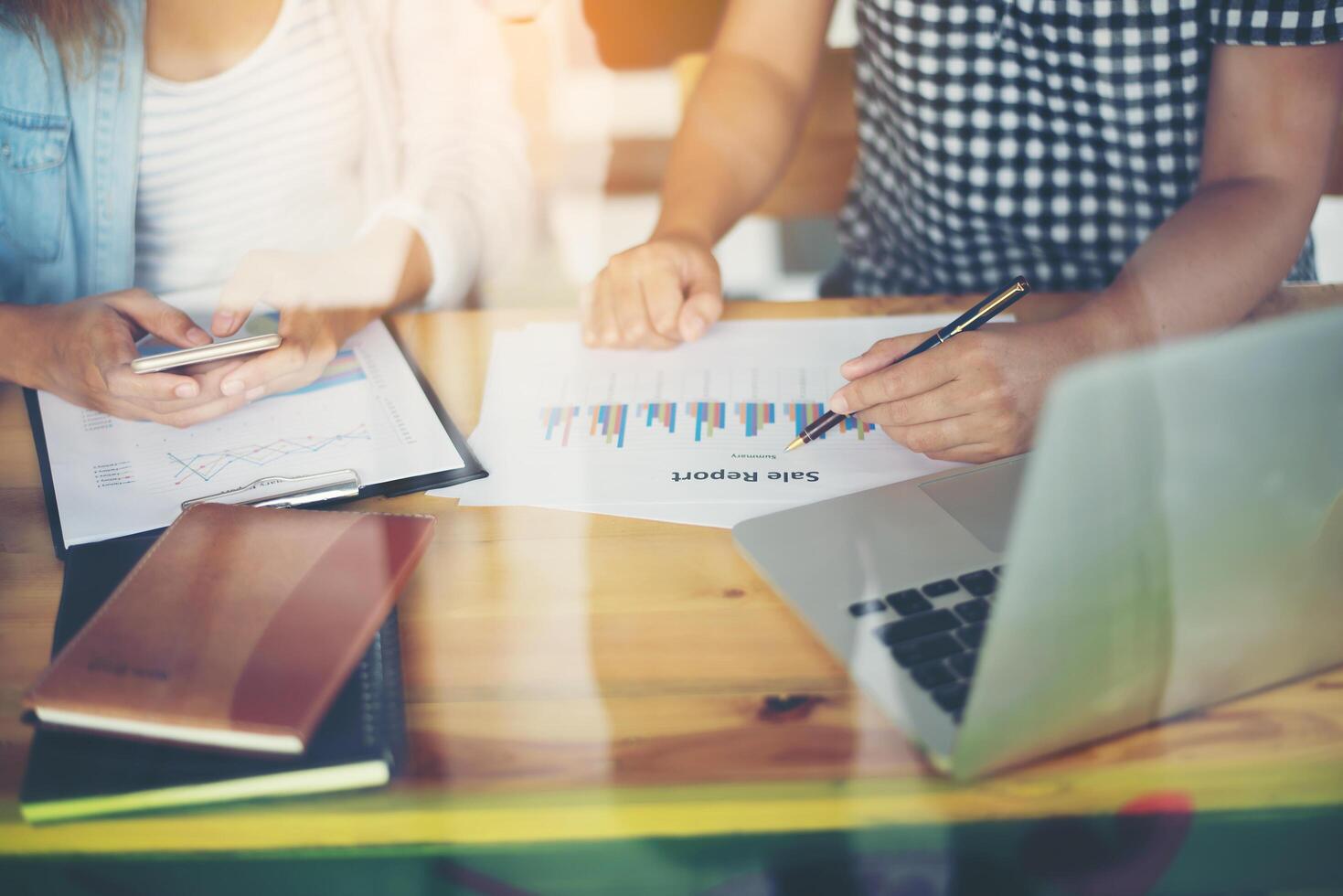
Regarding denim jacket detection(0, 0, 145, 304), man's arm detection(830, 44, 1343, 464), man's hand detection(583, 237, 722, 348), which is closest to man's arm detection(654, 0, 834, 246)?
man's hand detection(583, 237, 722, 348)

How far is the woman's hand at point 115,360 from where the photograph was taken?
0.57 meters

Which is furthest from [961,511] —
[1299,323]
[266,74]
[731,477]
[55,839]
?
[266,74]

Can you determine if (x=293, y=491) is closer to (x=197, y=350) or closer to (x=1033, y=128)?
(x=197, y=350)

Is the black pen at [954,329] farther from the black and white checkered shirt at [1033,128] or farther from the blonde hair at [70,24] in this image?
the blonde hair at [70,24]

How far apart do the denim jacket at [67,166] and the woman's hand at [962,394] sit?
0.60 m

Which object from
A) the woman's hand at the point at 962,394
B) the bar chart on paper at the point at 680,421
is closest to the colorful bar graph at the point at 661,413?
the bar chart on paper at the point at 680,421

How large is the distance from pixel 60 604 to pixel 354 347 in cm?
28

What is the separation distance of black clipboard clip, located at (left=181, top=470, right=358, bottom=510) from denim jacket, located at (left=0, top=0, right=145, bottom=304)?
31 centimetres

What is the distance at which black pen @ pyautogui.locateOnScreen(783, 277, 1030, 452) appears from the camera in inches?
21.5

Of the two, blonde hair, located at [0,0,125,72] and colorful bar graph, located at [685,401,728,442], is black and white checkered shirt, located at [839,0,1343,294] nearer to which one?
colorful bar graph, located at [685,401,728,442]

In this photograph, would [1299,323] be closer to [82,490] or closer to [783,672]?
[783,672]

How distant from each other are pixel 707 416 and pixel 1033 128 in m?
0.43

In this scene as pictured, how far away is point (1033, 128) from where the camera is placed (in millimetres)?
789

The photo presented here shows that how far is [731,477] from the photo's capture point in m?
0.53
